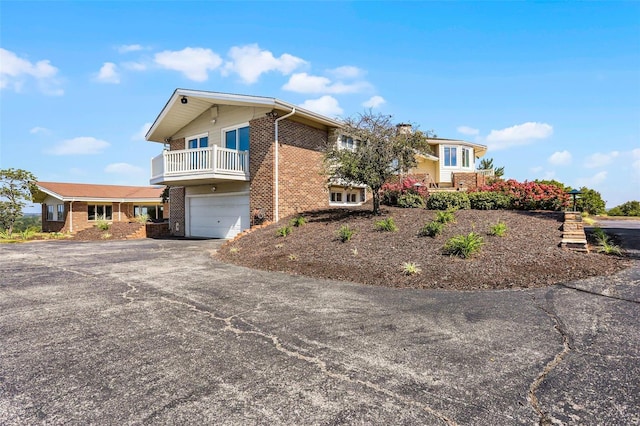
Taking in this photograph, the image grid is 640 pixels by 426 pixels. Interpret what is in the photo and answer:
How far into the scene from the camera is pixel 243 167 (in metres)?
14.7

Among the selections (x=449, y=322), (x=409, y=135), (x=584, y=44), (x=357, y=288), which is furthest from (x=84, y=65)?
(x=584, y=44)

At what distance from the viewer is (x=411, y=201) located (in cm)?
1459

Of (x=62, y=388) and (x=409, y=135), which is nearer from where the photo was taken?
(x=62, y=388)

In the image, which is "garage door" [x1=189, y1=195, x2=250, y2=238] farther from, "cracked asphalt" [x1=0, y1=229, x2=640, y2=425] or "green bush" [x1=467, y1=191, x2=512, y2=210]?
"green bush" [x1=467, y1=191, x2=512, y2=210]

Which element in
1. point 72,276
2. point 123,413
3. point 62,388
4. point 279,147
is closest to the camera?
point 123,413

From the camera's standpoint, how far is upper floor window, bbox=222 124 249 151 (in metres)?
15.1

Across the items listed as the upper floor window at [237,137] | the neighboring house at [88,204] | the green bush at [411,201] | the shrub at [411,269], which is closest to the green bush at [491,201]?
the green bush at [411,201]

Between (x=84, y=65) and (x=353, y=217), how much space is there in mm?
11516

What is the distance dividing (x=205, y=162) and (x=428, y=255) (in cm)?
1041

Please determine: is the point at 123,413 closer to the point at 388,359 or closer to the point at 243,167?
the point at 388,359

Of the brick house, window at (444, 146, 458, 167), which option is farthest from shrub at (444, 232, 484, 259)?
window at (444, 146, 458, 167)

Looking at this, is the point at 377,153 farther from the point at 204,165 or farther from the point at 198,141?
the point at 198,141

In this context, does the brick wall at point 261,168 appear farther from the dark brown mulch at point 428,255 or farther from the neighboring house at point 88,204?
the neighboring house at point 88,204

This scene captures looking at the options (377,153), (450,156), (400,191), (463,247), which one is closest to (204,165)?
(377,153)
